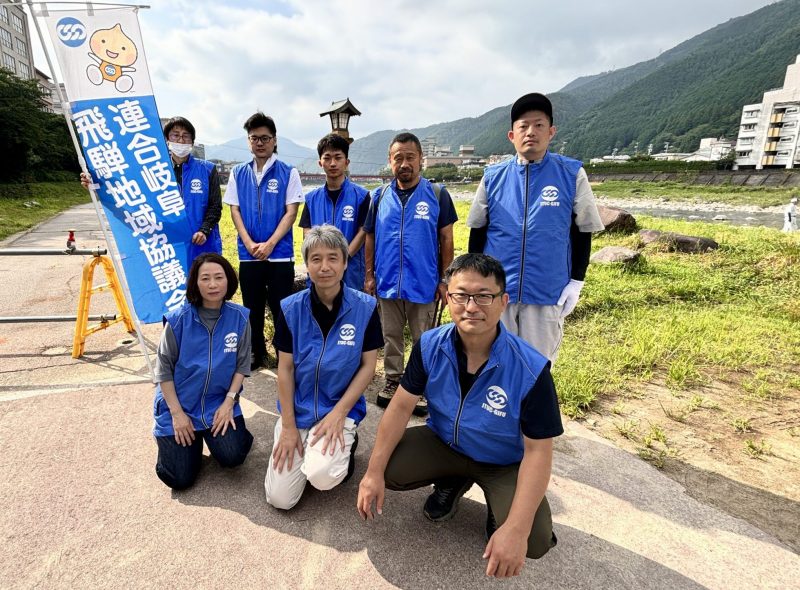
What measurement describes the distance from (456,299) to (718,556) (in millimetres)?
1927

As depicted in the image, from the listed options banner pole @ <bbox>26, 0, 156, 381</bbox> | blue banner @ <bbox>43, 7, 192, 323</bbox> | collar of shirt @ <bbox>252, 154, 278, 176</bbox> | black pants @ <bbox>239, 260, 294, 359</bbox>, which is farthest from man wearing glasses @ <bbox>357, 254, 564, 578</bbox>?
blue banner @ <bbox>43, 7, 192, 323</bbox>

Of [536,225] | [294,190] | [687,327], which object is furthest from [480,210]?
[687,327]

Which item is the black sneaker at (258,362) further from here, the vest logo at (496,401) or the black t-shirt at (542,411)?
the black t-shirt at (542,411)

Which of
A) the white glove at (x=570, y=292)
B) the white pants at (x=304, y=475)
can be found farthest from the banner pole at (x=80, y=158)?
the white glove at (x=570, y=292)

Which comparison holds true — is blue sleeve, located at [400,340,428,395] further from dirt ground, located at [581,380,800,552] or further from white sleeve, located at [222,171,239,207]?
white sleeve, located at [222,171,239,207]

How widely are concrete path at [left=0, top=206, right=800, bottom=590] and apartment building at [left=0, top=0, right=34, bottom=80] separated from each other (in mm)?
54942

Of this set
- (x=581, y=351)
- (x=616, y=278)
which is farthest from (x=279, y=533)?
(x=616, y=278)

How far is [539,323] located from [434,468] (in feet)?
4.21

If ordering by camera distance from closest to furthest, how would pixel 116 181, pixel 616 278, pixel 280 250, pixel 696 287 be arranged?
pixel 116 181
pixel 280 250
pixel 696 287
pixel 616 278

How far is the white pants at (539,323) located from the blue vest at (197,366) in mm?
1986

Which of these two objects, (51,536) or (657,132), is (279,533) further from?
(657,132)

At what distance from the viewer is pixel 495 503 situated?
6.86ft

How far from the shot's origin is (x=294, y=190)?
400cm

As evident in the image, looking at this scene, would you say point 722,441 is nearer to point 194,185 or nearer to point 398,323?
point 398,323
